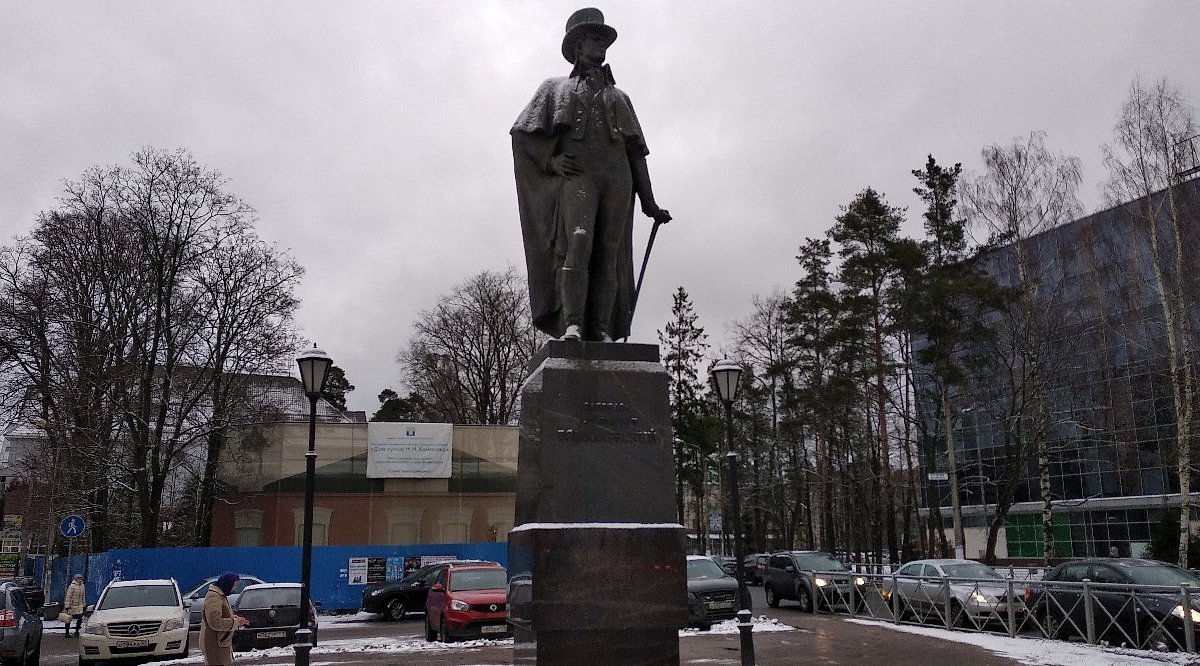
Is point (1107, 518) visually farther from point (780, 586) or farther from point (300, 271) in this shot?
point (300, 271)

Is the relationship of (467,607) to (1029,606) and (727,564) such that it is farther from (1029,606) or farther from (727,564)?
(727,564)

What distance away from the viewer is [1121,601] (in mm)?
12945

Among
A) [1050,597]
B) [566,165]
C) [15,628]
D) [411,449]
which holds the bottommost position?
[15,628]

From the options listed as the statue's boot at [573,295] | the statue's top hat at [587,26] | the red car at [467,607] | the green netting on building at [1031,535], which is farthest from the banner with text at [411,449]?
the statue's boot at [573,295]

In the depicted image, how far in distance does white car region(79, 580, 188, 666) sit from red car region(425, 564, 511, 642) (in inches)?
164

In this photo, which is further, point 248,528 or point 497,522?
point 497,522

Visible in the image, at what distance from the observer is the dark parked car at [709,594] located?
17391 millimetres

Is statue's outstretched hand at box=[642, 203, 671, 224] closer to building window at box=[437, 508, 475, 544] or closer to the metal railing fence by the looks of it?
the metal railing fence

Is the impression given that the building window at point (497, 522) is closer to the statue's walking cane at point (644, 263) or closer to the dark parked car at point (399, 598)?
the dark parked car at point (399, 598)

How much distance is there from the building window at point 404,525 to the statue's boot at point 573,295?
29144mm

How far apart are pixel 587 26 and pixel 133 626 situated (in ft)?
40.5

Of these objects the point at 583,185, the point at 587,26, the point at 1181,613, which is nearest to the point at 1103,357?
the point at 1181,613

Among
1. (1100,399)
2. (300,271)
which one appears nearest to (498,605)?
(300,271)

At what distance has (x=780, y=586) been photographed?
2316 centimetres
